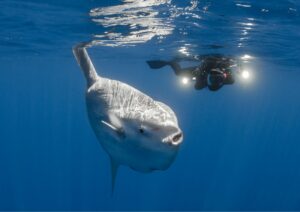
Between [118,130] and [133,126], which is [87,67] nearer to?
[118,130]

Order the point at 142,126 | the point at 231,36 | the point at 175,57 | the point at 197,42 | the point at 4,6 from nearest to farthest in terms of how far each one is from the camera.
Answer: the point at 142,126, the point at 4,6, the point at 231,36, the point at 197,42, the point at 175,57

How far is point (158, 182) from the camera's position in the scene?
160 ft

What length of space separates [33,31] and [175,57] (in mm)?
8839

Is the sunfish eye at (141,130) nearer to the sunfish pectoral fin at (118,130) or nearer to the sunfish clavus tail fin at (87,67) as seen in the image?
the sunfish pectoral fin at (118,130)

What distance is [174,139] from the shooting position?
14.2ft

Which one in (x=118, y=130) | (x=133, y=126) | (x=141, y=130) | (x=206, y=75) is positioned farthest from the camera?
(x=206, y=75)

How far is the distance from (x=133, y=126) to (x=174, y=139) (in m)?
0.61

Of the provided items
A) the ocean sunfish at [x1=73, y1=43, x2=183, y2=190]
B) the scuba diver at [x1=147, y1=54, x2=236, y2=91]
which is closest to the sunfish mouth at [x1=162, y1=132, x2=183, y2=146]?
the ocean sunfish at [x1=73, y1=43, x2=183, y2=190]

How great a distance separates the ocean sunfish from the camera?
434 cm

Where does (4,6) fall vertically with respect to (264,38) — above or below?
above

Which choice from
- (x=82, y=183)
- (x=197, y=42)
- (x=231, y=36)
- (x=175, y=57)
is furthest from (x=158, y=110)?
(x=82, y=183)

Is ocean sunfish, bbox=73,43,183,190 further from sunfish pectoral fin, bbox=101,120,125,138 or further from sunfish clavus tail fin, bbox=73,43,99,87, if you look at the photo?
sunfish clavus tail fin, bbox=73,43,99,87

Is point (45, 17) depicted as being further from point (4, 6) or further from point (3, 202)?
point (3, 202)

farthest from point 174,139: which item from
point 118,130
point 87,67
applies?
point 87,67
